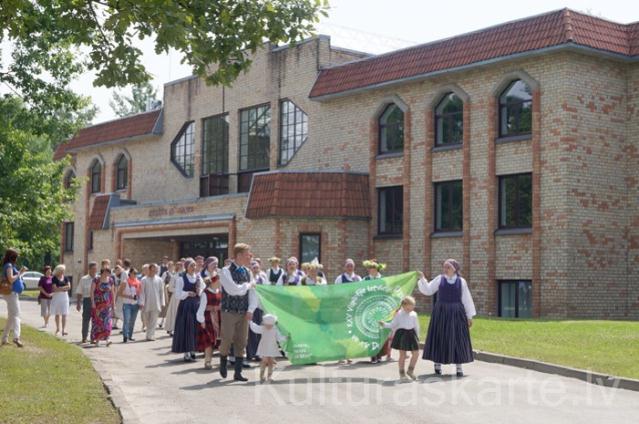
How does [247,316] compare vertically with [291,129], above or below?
below

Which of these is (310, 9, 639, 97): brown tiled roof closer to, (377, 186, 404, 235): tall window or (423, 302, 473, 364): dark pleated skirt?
(377, 186, 404, 235): tall window

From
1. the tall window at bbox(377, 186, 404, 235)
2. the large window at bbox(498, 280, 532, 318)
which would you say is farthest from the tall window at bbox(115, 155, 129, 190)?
the large window at bbox(498, 280, 532, 318)

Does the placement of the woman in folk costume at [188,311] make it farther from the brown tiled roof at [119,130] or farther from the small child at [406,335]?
the brown tiled roof at [119,130]

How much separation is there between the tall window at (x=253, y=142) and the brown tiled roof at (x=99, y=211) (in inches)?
353

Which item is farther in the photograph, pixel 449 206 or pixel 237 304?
pixel 449 206

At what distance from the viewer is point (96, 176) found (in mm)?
52469

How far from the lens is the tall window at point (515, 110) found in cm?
2942

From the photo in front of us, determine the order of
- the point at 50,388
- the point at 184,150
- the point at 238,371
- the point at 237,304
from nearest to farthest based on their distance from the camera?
the point at 50,388 < the point at 238,371 < the point at 237,304 < the point at 184,150

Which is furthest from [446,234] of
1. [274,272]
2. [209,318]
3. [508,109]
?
[209,318]

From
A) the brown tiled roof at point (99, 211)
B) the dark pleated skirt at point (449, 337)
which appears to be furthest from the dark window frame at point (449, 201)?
the brown tiled roof at point (99, 211)

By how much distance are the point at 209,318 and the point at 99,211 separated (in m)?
31.4

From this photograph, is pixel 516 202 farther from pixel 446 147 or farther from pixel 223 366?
pixel 223 366

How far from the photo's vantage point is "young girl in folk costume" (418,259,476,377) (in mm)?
15578

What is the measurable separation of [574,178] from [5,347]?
16.5 m
